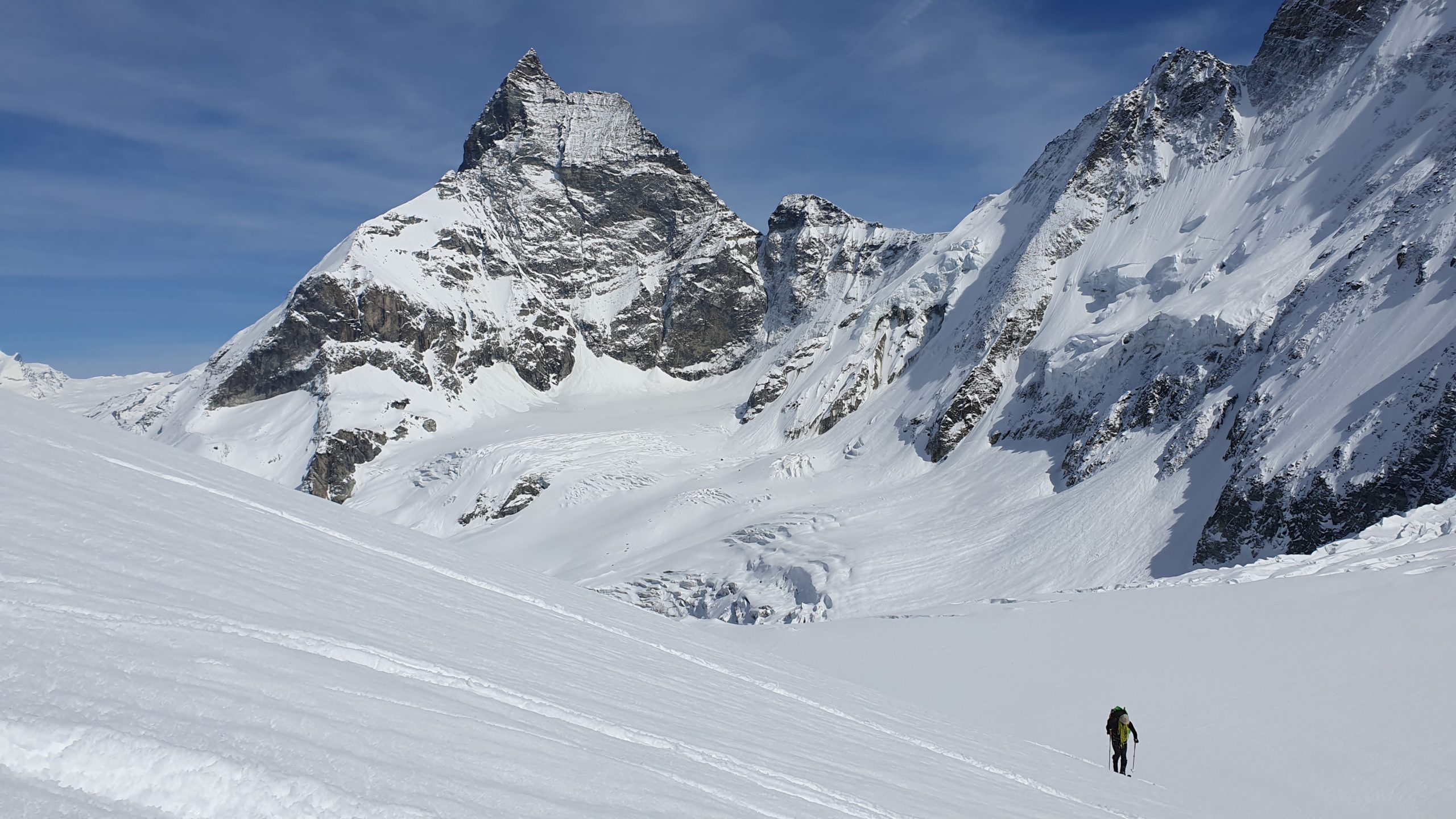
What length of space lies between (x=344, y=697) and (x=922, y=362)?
68114 mm

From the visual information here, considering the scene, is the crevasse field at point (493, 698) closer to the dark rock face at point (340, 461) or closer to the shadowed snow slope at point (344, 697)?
the shadowed snow slope at point (344, 697)

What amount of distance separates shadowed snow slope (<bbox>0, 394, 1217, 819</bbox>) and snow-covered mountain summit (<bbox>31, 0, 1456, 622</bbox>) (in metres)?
31.4

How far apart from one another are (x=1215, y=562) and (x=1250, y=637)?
18.1 m

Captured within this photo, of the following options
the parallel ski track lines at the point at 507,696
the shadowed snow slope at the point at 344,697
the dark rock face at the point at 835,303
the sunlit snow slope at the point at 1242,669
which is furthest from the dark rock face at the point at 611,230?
the parallel ski track lines at the point at 507,696

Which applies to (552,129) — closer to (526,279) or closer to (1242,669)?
(526,279)

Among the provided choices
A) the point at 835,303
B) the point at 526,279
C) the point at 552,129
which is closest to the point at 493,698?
the point at 835,303

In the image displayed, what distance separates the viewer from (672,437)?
74125mm

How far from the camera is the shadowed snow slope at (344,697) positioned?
2359mm

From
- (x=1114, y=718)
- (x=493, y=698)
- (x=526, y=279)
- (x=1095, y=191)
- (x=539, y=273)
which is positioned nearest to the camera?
(x=493, y=698)

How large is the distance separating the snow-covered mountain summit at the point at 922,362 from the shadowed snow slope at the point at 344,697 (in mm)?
31360

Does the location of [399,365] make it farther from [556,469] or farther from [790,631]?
[790,631]

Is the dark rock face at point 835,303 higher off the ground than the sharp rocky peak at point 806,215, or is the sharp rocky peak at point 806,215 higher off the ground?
the sharp rocky peak at point 806,215

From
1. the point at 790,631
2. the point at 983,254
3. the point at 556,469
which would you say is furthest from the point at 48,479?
the point at 983,254

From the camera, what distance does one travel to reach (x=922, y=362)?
226 ft
